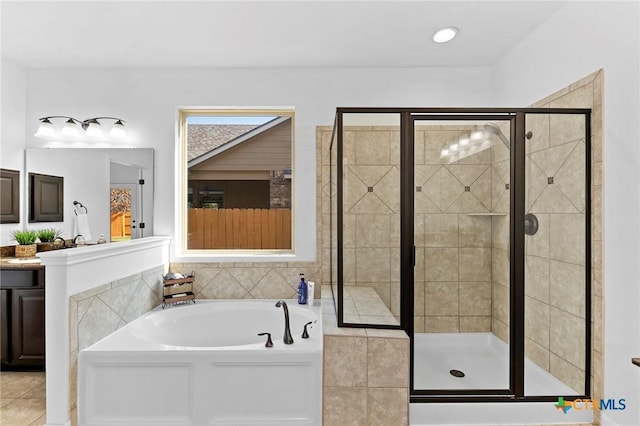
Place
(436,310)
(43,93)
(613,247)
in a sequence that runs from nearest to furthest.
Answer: (613,247) → (436,310) → (43,93)

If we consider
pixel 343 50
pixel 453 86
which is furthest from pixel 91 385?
pixel 453 86

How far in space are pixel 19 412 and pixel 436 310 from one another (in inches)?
102

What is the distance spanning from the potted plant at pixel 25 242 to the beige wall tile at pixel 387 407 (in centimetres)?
288

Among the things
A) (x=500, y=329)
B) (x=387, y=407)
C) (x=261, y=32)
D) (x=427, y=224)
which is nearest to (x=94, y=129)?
(x=261, y=32)

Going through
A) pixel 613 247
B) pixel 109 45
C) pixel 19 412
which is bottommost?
pixel 19 412

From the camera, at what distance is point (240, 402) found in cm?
200

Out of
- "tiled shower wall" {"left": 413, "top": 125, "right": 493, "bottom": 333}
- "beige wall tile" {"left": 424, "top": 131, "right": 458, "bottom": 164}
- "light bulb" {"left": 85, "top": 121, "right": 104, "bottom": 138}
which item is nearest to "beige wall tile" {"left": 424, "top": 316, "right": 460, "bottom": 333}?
"tiled shower wall" {"left": 413, "top": 125, "right": 493, "bottom": 333}

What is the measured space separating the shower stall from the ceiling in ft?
2.46

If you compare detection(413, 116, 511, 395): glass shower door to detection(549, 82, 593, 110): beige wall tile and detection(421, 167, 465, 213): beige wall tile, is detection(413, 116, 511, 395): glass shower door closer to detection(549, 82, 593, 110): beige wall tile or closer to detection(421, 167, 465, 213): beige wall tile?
detection(421, 167, 465, 213): beige wall tile

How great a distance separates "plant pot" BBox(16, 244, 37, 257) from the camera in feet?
9.36

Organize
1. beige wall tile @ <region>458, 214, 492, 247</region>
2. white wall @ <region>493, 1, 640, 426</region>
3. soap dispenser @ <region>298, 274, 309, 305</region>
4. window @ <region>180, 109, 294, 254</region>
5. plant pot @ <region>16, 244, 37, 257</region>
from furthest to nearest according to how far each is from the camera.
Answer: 1. window @ <region>180, 109, 294, 254</region>
2. soap dispenser @ <region>298, 274, 309, 305</region>
3. plant pot @ <region>16, 244, 37, 257</region>
4. beige wall tile @ <region>458, 214, 492, 247</region>
5. white wall @ <region>493, 1, 640, 426</region>

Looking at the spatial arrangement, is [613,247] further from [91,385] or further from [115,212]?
[115,212]

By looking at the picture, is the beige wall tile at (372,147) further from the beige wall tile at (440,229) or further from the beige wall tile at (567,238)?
the beige wall tile at (567,238)

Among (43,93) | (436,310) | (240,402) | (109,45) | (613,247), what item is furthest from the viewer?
(43,93)
